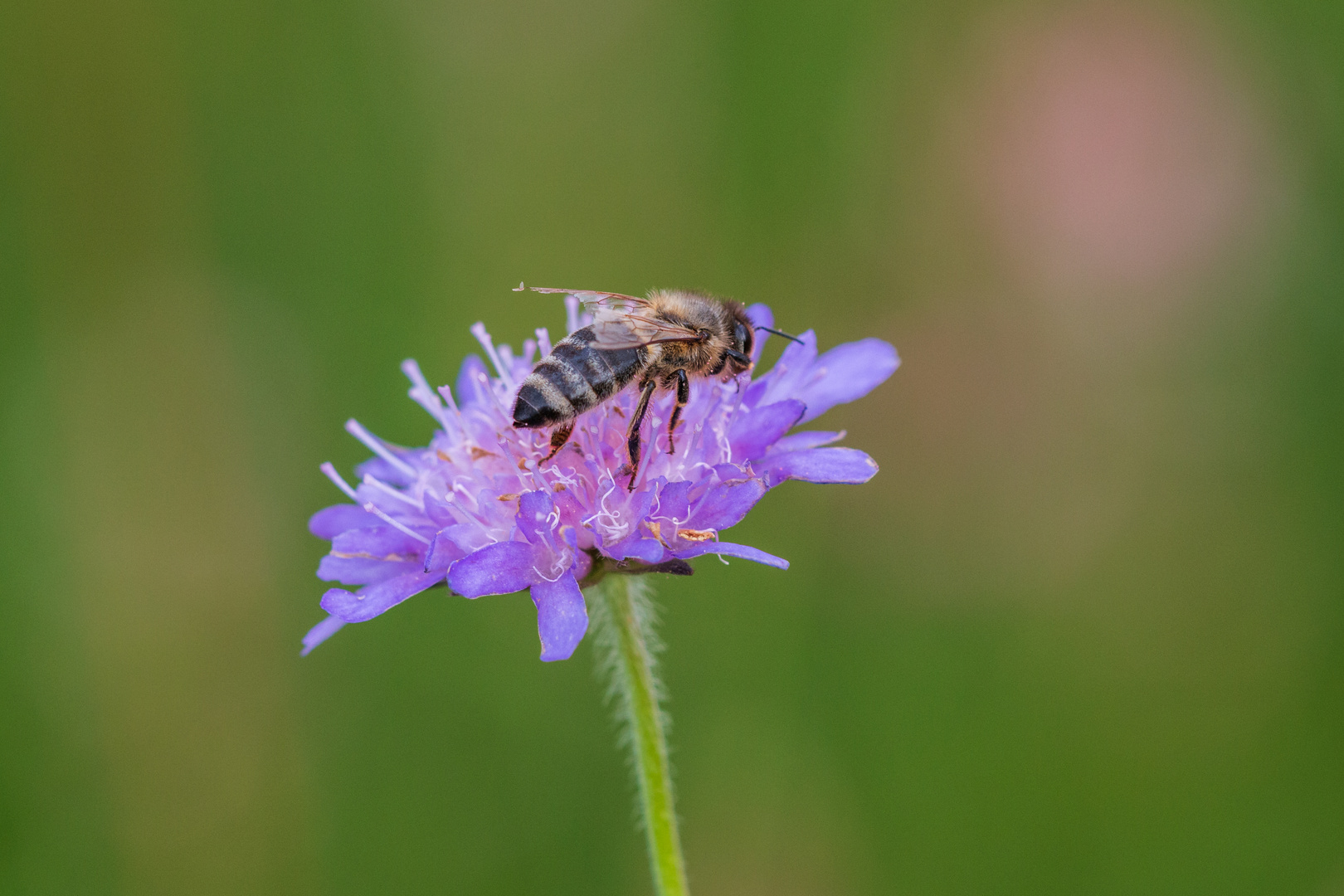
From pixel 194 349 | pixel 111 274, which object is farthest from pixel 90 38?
pixel 194 349

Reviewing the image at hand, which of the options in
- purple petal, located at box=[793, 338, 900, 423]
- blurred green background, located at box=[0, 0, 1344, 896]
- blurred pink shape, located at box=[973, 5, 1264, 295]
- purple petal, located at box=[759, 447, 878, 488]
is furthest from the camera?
blurred pink shape, located at box=[973, 5, 1264, 295]

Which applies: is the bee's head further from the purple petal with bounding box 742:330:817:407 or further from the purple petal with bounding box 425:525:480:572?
the purple petal with bounding box 425:525:480:572

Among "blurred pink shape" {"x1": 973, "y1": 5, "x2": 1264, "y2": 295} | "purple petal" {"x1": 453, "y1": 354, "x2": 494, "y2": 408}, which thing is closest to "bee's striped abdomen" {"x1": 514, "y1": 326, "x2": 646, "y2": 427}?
"purple petal" {"x1": 453, "y1": 354, "x2": 494, "y2": 408}

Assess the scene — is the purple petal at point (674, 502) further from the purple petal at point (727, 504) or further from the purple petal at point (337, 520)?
the purple petal at point (337, 520)

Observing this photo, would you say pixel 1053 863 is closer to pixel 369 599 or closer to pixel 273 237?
pixel 369 599

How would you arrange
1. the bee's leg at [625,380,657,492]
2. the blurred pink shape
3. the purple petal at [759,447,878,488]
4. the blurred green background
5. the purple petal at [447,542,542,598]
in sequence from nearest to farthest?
the purple petal at [447,542,542,598] < the purple petal at [759,447,878,488] < the bee's leg at [625,380,657,492] < the blurred green background < the blurred pink shape

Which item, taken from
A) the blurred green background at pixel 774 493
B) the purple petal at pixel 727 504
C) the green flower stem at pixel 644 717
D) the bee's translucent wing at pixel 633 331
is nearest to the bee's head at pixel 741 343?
the bee's translucent wing at pixel 633 331

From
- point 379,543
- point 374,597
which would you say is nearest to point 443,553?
point 374,597
